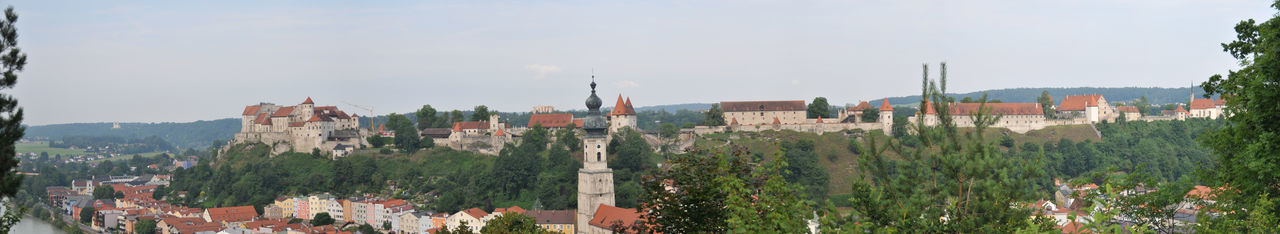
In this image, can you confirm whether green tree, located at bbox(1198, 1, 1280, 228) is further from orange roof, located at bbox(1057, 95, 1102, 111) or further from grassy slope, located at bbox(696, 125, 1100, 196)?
orange roof, located at bbox(1057, 95, 1102, 111)

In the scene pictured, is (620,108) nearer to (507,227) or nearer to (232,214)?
(232,214)

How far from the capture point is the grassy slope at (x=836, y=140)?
73.6 meters

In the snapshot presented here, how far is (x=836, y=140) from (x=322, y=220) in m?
40.3

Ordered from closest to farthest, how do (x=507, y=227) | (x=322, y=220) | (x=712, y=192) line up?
1. (x=712, y=192)
2. (x=507, y=227)
3. (x=322, y=220)

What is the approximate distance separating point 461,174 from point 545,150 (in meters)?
7.34

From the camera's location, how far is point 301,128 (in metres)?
80.8

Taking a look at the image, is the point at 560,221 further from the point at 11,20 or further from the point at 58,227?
the point at 58,227

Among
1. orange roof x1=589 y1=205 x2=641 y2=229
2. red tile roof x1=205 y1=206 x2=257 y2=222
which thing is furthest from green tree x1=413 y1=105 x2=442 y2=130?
orange roof x1=589 y1=205 x2=641 y2=229

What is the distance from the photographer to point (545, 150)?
76.0m

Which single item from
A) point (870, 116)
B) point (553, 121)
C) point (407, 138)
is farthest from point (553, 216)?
point (870, 116)

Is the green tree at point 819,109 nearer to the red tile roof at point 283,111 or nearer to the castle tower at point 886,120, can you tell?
the castle tower at point 886,120

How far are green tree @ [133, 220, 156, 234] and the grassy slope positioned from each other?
134 feet

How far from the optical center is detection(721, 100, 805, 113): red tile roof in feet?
271

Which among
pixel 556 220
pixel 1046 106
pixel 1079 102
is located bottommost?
pixel 556 220
